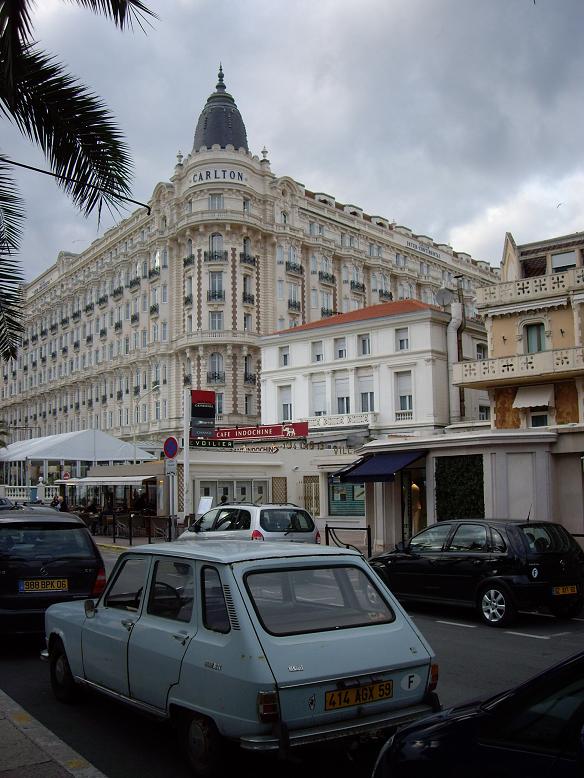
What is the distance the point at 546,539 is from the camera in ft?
38.5

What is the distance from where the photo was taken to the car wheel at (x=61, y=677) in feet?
23.0

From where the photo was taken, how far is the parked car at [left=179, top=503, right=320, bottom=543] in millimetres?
16141

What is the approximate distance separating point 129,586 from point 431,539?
7.35m

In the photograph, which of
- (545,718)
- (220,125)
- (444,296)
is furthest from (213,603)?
(220,125)

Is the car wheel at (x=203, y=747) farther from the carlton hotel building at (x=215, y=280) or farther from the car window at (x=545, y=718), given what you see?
the carlton hotel building at (x=215, y=280)

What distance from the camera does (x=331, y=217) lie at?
69.0 metres

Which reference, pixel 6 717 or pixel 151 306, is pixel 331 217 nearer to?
pixel 151 306

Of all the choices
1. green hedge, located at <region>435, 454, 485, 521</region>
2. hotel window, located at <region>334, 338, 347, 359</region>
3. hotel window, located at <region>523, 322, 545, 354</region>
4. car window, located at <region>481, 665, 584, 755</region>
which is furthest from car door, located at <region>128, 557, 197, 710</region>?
hotel window, located at <region>334, 338, 347, 359</region>

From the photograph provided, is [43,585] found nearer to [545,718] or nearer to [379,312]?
[545,718]

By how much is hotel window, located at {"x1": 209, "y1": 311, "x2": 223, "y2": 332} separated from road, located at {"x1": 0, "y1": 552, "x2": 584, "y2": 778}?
48586 mm

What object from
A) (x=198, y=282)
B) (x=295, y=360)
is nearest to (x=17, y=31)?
(x=295, y=360)

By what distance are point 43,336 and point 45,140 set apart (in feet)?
274

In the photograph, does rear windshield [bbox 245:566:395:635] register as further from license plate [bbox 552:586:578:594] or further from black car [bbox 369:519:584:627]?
license plate [bbox 552:586:578:594]

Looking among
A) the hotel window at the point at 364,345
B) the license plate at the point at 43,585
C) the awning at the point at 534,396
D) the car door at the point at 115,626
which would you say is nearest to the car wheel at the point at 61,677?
the car door at the point at 115,626
